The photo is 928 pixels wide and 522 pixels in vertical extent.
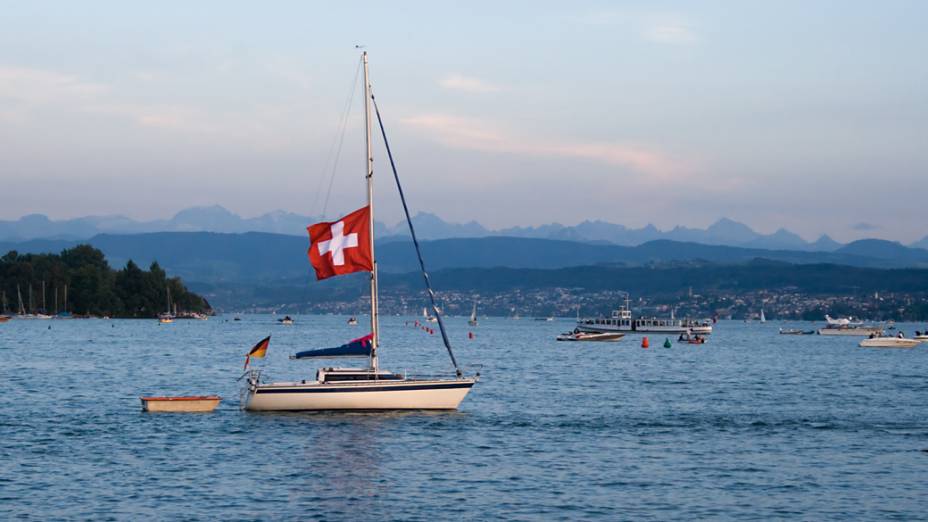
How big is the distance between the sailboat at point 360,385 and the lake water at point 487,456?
0.97 m

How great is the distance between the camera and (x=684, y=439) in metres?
58.8

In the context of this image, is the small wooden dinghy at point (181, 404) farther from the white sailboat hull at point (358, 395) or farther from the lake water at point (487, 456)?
the white sailboat hull at point (358, 395)

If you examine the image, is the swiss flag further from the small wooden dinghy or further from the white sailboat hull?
the small wooden dinghy

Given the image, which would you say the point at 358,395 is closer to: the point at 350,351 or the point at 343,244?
the point at 350,351

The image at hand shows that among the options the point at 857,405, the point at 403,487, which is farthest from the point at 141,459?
the point at 857,405

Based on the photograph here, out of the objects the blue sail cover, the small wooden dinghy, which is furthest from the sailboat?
the small wooden dinghy

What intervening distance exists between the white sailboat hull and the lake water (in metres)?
0.88

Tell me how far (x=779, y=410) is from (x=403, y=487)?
126 ft

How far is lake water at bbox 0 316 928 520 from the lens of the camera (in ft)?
133

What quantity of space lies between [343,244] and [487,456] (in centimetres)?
1531

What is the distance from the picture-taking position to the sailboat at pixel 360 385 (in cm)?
6116

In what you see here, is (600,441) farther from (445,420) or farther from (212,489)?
(212,489)

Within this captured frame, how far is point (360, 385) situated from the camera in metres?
61.1

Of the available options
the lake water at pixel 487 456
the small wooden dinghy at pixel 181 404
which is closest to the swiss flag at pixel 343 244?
the lake water at pixel 487 456
